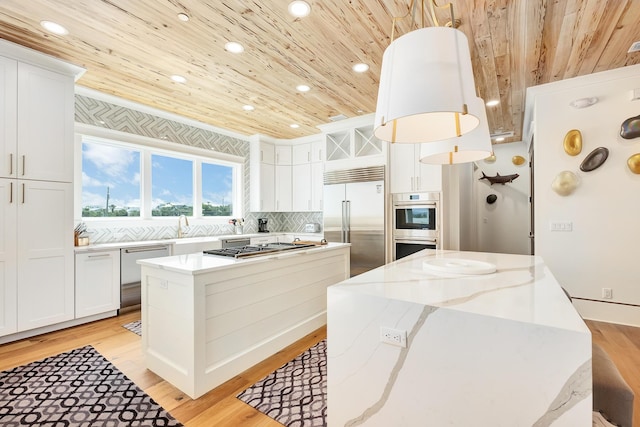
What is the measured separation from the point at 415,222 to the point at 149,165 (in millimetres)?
3843

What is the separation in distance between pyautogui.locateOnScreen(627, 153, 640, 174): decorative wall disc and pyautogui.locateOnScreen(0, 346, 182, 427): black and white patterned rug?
450 cm

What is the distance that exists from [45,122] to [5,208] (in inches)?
35.0

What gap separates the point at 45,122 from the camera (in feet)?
9.58

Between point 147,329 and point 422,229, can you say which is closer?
point 147,329

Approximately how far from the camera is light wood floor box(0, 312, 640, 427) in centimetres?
178

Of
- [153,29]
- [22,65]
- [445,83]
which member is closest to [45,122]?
[22,65]

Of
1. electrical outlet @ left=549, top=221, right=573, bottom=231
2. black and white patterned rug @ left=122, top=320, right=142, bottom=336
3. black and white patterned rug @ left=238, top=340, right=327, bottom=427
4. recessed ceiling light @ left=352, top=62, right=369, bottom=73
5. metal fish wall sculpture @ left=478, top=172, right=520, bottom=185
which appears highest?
recessed ceiling light @ left=352, top=62, right=369, bottom=73

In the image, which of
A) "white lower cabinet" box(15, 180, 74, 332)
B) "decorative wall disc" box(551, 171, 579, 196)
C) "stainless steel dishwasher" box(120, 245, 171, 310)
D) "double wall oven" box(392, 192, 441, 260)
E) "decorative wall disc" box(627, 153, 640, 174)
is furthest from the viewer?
"double wall oven" box(392, 192, 441, 260)

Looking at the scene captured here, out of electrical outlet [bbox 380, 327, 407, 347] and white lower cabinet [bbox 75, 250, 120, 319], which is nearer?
electrical outlet [bbox 380, 327, 407, 347]

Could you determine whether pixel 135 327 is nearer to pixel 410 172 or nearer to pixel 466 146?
pixel 466 146

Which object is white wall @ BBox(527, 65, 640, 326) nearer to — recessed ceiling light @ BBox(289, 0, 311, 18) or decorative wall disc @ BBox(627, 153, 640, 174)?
decorative wall disc @ BBox(627, 153, 640, 174)

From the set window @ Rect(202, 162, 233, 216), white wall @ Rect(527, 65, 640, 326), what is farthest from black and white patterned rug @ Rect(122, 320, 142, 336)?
white wall @ Rect(527, 65, 640, 326)

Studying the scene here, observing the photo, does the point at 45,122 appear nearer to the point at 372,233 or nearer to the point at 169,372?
the point at 169,372

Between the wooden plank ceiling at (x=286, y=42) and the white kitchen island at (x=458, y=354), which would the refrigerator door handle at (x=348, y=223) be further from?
the white kitchen island at (x=458, y=354)
